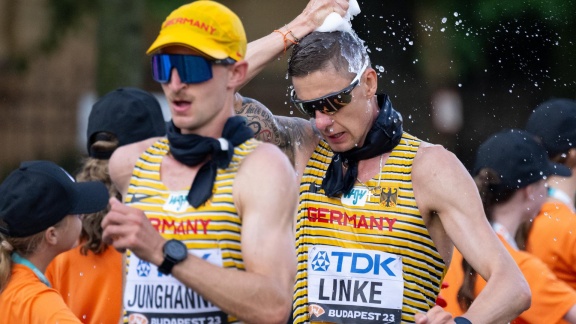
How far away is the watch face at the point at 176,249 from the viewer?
4.25 m

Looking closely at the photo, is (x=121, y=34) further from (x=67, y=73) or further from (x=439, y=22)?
(x=67, y=73)

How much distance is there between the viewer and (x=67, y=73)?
18.6 m

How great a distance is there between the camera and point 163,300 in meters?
4.51

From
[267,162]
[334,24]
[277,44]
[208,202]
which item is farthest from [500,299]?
[277,44]

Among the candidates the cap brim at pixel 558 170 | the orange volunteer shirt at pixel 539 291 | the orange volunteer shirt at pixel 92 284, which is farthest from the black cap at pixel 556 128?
the orange volunteer shirt at pixel 92 284

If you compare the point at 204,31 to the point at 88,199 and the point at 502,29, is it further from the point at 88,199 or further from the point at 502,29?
the point at 502,29

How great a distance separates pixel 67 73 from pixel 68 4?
4363 mm

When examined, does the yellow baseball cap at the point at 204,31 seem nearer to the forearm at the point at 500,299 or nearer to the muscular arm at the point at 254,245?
the muscular arm at the point at 254,245

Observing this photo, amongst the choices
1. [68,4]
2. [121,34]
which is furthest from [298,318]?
[68,4]

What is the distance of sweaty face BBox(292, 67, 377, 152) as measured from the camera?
540 cm

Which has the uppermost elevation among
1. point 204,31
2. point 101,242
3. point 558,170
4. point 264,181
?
point 204,31

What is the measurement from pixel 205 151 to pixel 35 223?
1.41m

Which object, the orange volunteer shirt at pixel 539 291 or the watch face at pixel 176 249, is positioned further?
the orange volunteer shirt at pixel 539 291

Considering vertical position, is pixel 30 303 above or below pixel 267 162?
below
